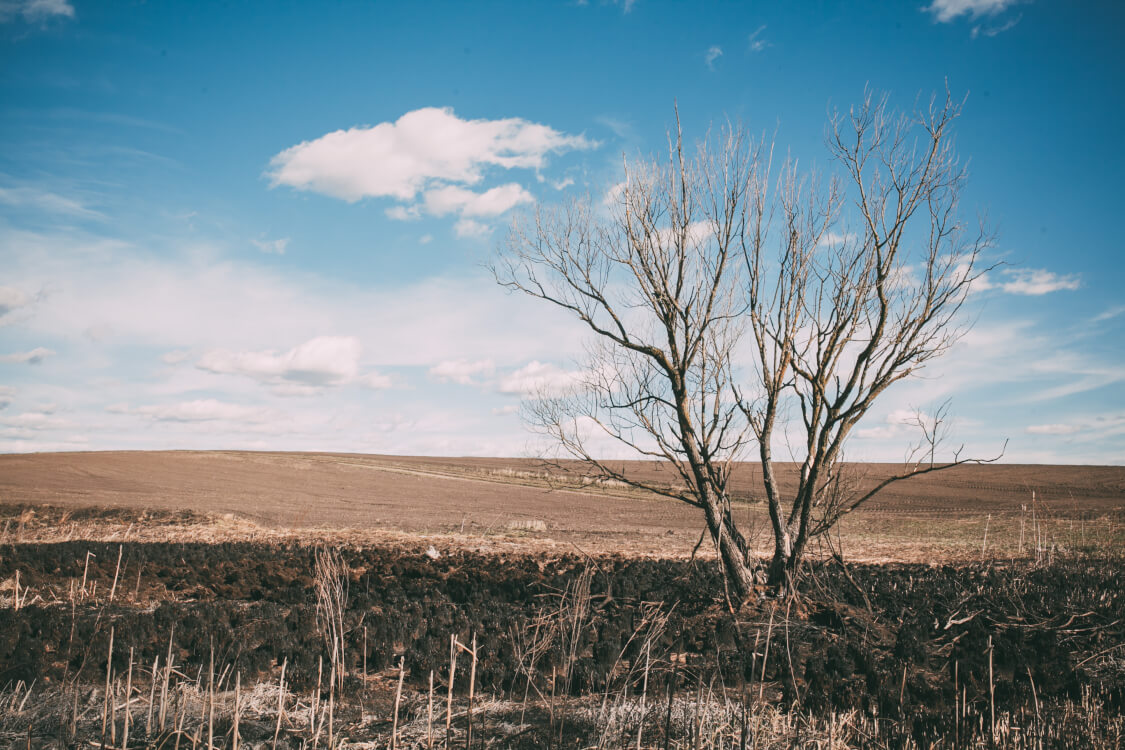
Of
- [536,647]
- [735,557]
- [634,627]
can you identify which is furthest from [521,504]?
[536,647]

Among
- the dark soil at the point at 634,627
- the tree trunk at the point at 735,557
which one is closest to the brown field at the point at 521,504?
the tree trunk at the point at 735,557

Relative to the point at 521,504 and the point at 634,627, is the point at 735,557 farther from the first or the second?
the point at 521,504

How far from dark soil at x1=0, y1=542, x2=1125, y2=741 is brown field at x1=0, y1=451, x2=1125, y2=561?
2125 millimetres

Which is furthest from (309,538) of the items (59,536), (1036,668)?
(1036,668)

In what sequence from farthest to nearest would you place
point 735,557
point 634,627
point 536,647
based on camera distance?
point 735,557 → point 634,627 → point 536,647

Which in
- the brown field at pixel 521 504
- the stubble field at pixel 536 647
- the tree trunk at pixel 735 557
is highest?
the tree trunk at pixel 735 557

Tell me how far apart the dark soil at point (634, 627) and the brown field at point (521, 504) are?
6.97 feet

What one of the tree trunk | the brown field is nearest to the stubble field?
the tree trunk

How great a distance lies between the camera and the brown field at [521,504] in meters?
21.4

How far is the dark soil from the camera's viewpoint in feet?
21.2

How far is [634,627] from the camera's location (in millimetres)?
8531

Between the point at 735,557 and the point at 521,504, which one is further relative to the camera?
the point at 521,504

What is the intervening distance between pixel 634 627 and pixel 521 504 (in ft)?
112

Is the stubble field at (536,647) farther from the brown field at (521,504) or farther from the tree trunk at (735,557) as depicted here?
the brown field at (521,504)
